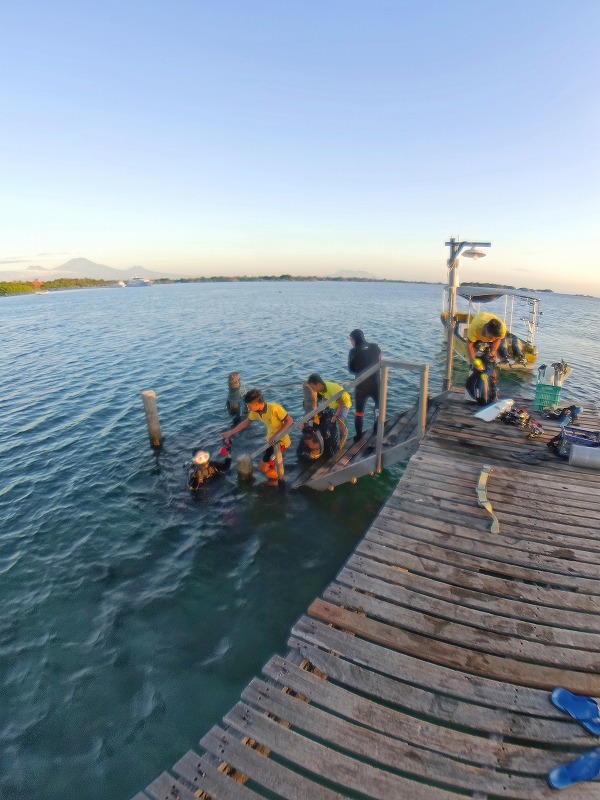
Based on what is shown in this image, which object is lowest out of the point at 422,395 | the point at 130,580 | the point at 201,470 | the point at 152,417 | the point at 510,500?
the point at 130,580

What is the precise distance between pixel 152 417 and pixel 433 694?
10.5 meters

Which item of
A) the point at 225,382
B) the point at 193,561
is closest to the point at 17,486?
the point at 193,561

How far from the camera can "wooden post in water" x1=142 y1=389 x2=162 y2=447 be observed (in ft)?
38.5

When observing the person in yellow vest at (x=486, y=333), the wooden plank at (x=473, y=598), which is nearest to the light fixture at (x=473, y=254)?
the person in yellow vest at (x=486, y=333)

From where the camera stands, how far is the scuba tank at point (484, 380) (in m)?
9.88

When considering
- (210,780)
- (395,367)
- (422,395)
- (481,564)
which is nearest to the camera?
(210,780)

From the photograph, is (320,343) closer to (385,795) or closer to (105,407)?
(105,407)

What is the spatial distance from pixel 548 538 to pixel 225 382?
16.6 meters

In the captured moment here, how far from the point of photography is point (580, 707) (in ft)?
10.7

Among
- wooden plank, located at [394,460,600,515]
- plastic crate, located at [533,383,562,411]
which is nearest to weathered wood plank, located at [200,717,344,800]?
wooden plank, located at [394,460,600,515]

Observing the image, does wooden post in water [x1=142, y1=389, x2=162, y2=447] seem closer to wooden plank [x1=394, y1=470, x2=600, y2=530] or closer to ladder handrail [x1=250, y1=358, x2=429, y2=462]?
ladder handrail [x1=250, y1=358, x2=429, y2=462]

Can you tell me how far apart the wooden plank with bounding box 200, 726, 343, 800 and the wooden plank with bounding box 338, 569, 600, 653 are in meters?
1.83

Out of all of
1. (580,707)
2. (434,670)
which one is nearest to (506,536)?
(580,707)

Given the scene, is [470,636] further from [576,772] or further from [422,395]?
[422,395]
